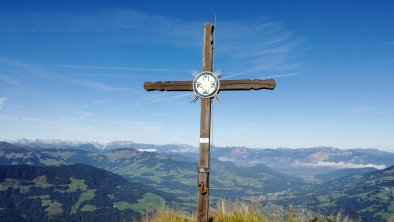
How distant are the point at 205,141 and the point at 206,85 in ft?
6.11

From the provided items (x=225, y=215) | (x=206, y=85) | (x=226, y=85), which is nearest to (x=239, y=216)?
(x=225, y=215)

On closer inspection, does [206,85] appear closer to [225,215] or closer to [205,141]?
[205,141]

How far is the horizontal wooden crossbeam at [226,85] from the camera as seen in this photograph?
11.3m

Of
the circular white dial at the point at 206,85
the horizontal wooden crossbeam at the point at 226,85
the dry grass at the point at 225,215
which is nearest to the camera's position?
the horizontal wooden crossbeam at the point at 226,85

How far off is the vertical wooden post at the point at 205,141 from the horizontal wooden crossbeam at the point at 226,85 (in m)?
0.72

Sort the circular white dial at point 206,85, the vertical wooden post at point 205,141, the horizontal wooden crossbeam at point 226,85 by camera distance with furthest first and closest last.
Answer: the circular white dial at point 206,85 < the horizontal wooden crossbeam at point 226,85 < the vertical wooden post at point 205,141

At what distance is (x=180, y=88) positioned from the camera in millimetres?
12258

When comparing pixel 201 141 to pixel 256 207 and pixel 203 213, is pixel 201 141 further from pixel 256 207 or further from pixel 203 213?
pixel 256 207

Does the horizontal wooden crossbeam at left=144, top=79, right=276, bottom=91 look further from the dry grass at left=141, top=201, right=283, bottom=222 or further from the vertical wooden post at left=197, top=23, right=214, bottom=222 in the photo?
the dry grass at left=141, top=201, right=283, bottom=222

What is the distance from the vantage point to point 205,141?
11.6m

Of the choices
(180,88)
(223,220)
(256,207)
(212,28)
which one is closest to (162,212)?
(223,220)

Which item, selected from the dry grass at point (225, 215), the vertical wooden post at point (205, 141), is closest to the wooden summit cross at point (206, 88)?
the vertical wooden post at point (205, 141)

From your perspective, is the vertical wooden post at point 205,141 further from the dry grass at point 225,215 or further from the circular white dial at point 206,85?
the dry grass at point 225,215

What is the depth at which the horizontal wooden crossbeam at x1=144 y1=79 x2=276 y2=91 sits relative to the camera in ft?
37.1
